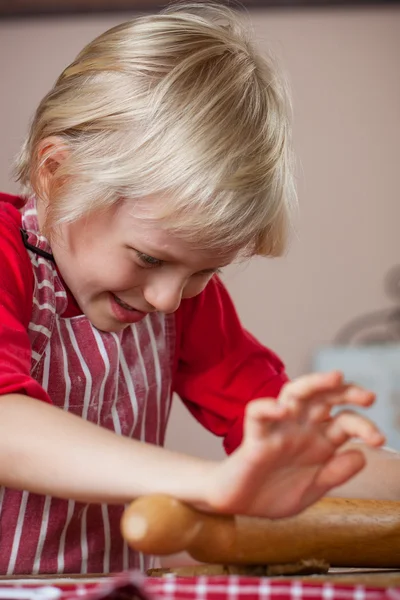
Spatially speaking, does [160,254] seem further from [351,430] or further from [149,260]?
[351,430]

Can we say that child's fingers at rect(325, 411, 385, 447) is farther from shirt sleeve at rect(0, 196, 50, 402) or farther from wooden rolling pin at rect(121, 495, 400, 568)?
shirt sleeve at rect(0, 196, 50, 402)

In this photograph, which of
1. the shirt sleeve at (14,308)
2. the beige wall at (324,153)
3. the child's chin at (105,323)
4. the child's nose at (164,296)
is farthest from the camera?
the beige wall at (324,153)

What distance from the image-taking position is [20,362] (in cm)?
62

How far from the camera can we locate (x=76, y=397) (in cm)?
82

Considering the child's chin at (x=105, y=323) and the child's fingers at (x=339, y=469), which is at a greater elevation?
the child's chin at (x=105, y=323)

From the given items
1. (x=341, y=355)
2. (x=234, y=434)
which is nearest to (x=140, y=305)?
(x=234, y=434)

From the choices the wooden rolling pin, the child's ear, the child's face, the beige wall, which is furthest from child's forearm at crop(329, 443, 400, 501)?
the beige wall

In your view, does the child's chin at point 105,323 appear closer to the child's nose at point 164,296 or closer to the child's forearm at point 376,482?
the child's nose at point 164,296

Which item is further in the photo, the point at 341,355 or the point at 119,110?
the point at 341,355

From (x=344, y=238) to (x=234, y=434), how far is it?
56.7 inches

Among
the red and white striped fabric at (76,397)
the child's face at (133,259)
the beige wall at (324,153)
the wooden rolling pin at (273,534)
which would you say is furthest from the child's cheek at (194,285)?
the beige wall at (324,153)

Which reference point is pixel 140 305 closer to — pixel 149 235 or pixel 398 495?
pixel 149 235

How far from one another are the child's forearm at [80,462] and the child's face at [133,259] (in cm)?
17

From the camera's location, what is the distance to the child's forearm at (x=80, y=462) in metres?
0.50
